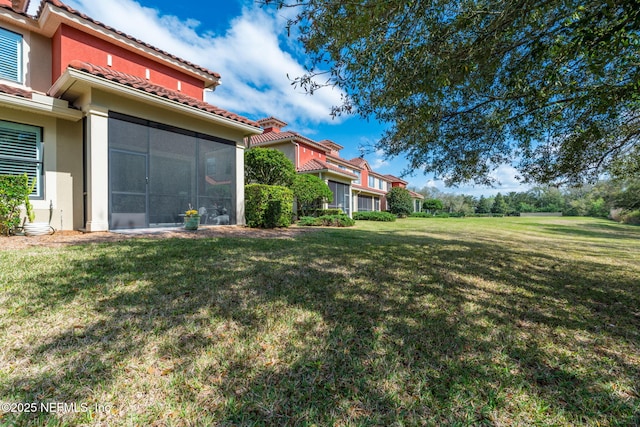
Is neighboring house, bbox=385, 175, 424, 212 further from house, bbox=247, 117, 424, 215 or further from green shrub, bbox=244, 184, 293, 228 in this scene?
green shrub, bbox=244, 184, 293, 228

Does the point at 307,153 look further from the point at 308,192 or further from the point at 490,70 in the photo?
the point at 490,70

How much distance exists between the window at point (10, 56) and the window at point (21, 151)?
157cm

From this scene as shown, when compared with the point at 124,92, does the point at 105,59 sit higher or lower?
higher

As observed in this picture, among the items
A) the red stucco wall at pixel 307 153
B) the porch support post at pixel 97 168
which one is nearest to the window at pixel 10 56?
the porch support post at pixel 97 168

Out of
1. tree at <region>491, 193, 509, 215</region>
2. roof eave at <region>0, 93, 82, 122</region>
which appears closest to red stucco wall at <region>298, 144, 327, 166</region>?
roof eave at <region>0, 93, 82, 122</region>

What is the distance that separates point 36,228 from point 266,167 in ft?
27.2

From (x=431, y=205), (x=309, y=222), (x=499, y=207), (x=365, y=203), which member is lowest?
(x=309, y=222)

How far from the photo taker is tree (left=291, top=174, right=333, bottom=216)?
47.9 feet

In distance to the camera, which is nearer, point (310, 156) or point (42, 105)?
point (42, 105)

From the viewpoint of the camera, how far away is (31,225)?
6.36 meters

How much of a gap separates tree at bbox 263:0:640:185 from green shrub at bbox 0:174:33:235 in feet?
23.7

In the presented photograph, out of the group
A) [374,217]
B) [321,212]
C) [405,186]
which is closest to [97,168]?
[321,212]

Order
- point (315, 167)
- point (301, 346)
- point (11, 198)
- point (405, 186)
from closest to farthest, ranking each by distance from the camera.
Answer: point (301, 346), point (11, 198), point (315, 167), point (405, 186)

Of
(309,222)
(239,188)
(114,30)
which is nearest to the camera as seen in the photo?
(114,30)
